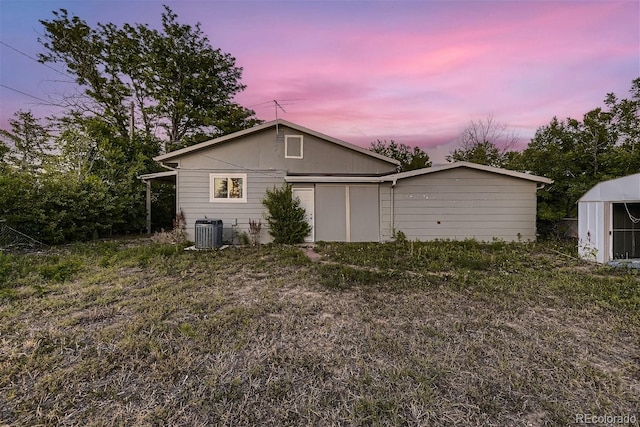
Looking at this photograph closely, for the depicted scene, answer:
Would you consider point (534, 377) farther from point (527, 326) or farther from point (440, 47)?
point (440, 47)

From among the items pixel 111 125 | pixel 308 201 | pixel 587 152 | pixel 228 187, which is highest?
pixel 111 125

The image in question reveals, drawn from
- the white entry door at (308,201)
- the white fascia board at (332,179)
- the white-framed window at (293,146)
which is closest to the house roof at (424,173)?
the white fascia board at (332,179)

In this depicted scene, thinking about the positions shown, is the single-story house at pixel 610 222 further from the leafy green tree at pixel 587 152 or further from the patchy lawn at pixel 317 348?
the leafy green tree at pixel 587 152

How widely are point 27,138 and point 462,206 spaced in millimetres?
21069

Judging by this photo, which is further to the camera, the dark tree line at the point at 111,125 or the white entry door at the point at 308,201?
the white entry door at the point at 308,201

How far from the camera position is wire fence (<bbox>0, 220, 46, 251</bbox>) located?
7766 millimetres

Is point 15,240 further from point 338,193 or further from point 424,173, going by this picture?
point 424,173

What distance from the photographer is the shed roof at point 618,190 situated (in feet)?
18.2

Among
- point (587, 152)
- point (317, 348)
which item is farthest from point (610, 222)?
point (317, 348)

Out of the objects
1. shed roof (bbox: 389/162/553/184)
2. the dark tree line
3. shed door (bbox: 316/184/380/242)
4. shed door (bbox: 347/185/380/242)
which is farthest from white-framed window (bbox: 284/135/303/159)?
the dark tree line

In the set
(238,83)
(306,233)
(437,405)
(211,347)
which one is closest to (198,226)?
(306,233)

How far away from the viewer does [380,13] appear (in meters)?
7.73

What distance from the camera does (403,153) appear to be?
24.2 metres

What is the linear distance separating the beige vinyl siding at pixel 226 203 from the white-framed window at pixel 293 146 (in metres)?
0.77
